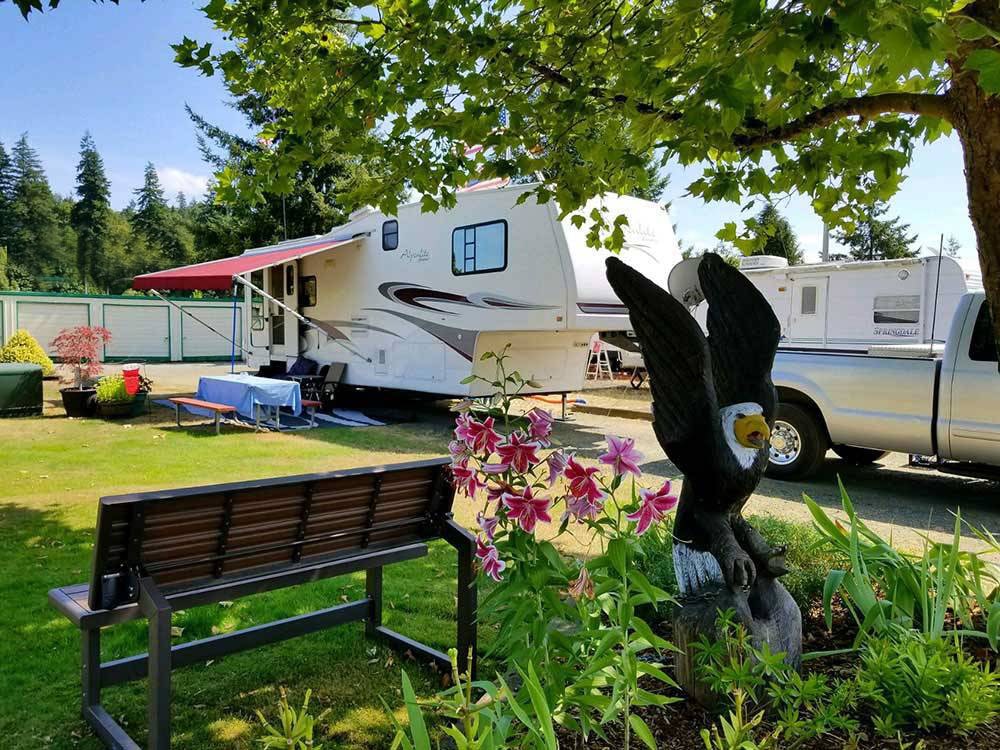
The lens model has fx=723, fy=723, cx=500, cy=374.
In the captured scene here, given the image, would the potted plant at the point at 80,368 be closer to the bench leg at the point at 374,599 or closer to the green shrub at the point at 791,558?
the bench leg at the point at 374,599

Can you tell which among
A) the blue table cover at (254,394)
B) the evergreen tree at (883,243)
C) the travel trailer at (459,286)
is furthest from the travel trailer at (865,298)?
the evergreen tree at (883,243)

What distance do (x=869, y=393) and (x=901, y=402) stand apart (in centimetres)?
30

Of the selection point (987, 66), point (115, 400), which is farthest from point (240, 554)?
point (115, 400)

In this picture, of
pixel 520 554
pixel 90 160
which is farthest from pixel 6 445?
pixel 90 160

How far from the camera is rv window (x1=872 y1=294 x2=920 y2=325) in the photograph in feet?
41.7

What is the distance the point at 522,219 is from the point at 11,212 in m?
69.3

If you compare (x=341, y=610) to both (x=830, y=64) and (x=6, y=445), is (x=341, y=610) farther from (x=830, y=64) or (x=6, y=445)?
(x=6, y=445)

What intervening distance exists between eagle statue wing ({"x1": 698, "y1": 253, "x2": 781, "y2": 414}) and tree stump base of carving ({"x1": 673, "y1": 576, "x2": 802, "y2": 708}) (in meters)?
0.72

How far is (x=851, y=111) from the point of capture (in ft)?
11.0

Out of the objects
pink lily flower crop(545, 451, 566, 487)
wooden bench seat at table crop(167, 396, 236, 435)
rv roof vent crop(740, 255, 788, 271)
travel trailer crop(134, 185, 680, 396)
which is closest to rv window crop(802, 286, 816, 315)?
rv roof vent crop(740, 255, 788, 271)

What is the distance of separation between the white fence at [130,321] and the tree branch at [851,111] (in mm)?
21881

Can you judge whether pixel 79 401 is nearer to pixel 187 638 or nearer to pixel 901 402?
pixel 187 638

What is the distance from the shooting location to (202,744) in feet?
9.04

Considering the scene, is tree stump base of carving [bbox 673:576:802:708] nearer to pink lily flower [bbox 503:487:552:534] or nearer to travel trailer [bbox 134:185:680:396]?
pink lily flower [bbox 503:487:552:534]
